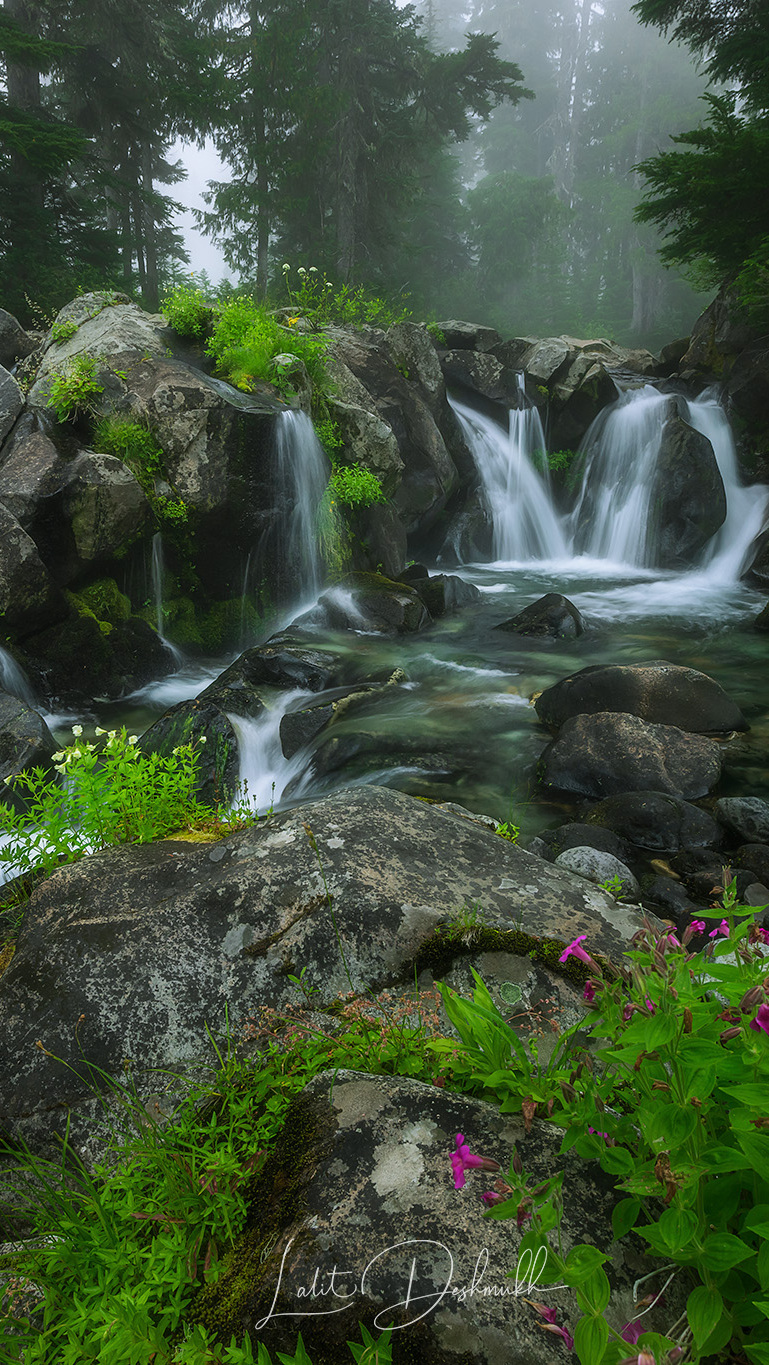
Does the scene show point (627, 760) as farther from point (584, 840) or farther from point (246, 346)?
point (246, 346)

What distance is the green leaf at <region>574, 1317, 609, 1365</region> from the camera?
35.8 inches

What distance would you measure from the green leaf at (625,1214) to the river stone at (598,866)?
3.39 m

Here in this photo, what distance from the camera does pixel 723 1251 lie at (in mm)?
973

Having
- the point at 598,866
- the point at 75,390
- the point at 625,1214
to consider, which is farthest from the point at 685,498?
the point at 625,1214

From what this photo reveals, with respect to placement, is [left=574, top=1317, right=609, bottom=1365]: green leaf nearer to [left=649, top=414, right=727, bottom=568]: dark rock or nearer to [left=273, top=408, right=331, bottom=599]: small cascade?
[left=273, top=408, right=331, bottom=599]: small cascade

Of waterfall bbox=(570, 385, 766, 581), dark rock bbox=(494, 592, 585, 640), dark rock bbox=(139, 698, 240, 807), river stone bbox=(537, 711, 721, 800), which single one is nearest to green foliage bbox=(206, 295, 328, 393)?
dark rock bbox=(494, 592, 585, 640)

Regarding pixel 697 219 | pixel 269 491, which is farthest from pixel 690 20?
pixel 269 491

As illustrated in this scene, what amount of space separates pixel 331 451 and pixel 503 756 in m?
6.91

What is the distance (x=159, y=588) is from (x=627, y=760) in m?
6.82

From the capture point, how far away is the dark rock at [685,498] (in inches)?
579

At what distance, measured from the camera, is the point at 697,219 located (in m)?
14.4

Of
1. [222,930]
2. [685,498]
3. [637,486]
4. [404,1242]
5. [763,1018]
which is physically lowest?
[222,930]

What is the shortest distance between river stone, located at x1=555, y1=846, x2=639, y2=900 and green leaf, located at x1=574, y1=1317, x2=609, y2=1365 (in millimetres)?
3638

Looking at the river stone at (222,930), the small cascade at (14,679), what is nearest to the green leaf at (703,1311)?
the river stone at (222,930)
